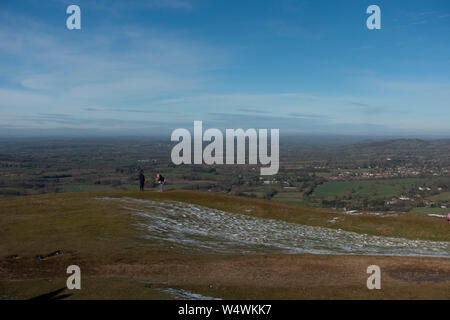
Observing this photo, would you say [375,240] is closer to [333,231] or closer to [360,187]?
[333,231]

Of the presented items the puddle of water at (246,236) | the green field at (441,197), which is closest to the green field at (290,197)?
the green field at (441,197)

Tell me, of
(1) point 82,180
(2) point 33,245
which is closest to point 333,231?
(2) point 33,245

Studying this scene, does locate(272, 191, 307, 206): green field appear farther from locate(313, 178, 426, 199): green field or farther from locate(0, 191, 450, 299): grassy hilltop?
locate(0, 191, 450, 299): grassy hilltop

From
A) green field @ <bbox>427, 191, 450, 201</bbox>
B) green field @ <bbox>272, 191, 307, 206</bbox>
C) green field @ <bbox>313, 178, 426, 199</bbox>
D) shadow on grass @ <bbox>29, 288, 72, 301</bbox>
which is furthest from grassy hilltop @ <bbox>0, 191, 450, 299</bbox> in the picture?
green field @ <bbox>313, 178, 426, 199</bbox>

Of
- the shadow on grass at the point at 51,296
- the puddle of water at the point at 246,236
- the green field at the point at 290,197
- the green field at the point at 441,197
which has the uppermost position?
the shadow on grass at the point at 51,296

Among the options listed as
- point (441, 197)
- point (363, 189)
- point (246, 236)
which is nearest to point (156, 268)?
point (246, 236)

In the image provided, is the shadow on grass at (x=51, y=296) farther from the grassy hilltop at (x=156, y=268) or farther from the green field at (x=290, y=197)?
the green field at (x=290, y=197)
